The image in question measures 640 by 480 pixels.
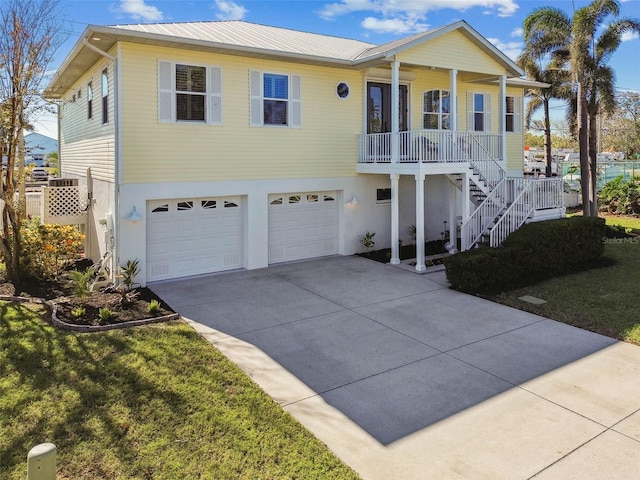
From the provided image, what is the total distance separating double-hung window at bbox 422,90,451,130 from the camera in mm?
15258

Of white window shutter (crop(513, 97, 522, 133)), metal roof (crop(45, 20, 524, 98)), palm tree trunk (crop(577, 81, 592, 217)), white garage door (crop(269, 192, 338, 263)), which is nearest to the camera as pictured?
metal roof (crop(45, 20, 524, 98))

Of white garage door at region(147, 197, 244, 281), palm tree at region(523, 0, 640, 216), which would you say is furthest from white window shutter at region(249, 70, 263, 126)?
palm tree at region(523, 0, 640, 216)

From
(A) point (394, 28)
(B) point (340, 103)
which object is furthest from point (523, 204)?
(A) point (394, 28)

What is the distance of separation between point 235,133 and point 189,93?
1357mm

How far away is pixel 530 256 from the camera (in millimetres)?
11180

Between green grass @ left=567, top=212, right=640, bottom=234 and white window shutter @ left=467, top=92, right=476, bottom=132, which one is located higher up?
white window shutter @ left=467, top=92, right=476, bottom=132

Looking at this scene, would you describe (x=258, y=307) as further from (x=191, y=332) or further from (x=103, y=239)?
(x=103, y=239)

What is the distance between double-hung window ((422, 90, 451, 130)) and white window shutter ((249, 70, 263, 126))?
572 centimetres

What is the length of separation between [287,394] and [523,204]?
30.5ft

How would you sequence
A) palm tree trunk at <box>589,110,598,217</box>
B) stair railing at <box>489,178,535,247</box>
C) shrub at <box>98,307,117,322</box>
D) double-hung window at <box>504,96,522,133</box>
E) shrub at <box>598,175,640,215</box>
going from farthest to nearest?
shrub at <box>598,175,640,215</box>
palm tree trunk at <box>589,110,598,217</box>
double-hung window at <box>504,96,522,133</box>
stair railing at <box>489,178,535,247</box>
shrub at <box>98,307,117,322</box>

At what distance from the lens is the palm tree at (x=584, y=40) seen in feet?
56.1

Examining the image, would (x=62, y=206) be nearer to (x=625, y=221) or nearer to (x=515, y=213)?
(x=515, y=213)

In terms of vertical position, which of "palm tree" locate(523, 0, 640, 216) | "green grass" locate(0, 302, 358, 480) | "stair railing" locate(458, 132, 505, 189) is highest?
"palm tree" locate(523, 0, 640, 216)

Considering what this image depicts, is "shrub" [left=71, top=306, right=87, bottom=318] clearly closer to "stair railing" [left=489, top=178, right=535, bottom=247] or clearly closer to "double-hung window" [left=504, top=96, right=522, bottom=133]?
"stair railing" [left=489, top=178, right=535, bottom=247]
